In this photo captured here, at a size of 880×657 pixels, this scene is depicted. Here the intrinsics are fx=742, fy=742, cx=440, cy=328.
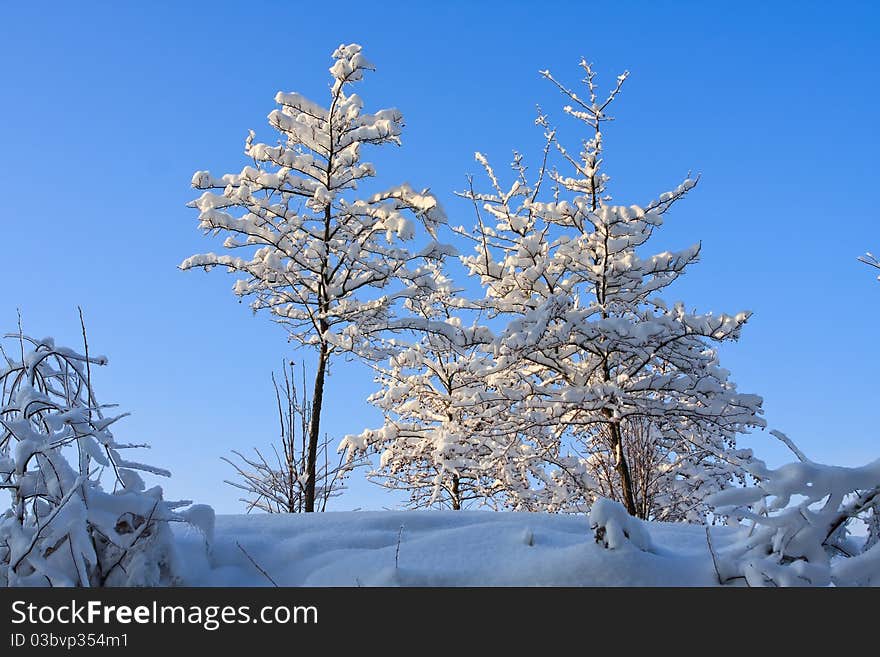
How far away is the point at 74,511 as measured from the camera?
3758mm

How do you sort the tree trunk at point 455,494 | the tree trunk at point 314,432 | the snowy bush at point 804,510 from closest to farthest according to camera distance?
1. the snowy bush at point 804,510
2. the tree trunk at point 314,432
3. the tree trunk at point 455,494

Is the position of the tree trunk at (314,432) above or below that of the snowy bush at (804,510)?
above

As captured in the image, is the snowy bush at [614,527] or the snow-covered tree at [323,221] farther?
the snow-covered tree at [323,221]

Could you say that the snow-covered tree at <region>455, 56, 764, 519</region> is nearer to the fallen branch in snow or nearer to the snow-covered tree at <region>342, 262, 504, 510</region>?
the snow-covered tree at <region>342, 262, 504, 510</region>

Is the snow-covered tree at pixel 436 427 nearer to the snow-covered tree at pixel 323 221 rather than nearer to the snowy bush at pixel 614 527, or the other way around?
the snow-covered tree at pixel 323 221

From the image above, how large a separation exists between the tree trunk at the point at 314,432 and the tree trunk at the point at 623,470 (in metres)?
4.35

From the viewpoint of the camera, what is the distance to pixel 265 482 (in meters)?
10.5

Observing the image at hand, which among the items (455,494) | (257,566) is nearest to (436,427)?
(455,494)

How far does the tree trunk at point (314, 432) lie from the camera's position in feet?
33.0

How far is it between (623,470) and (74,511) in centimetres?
851

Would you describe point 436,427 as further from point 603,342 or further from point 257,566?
point 257,566

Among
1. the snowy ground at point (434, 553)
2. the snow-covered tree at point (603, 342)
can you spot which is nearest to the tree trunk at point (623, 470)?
the snow-covered tree at point (603, 342)
